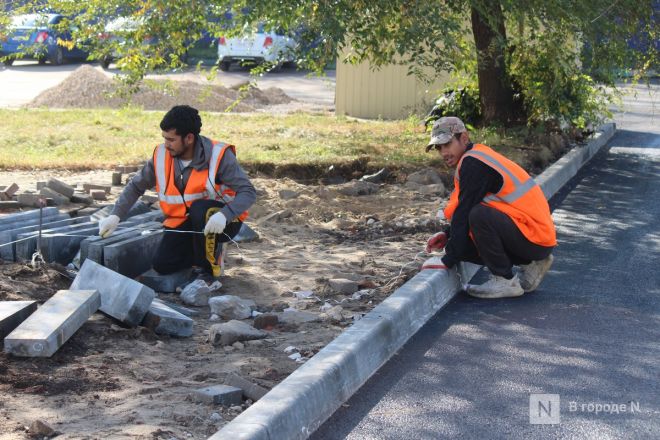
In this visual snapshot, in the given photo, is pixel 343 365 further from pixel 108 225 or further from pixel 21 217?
pixel 21 217

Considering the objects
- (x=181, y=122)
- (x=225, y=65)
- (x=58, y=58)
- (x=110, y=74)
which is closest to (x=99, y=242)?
(x=181, y=122)

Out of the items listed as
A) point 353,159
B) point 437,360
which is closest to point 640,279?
point 437,360

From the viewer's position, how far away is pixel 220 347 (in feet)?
18.4

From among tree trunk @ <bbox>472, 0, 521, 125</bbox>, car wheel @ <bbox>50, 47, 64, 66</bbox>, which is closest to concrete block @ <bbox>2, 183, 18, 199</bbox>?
tree trunk @ <bbox>472, 0, 521, 125</bbox>

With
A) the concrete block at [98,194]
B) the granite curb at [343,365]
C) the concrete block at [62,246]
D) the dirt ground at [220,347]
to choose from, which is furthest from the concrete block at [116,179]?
the granite curb at [343,365]

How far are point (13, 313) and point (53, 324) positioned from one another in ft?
0.92

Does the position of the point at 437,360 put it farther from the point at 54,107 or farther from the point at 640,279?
the point at 54,107

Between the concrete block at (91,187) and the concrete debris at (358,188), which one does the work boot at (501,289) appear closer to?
the concrete debris at (358,188)

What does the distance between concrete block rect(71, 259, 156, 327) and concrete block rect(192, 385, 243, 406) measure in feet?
3.70

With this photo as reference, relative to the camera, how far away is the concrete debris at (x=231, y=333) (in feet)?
18.4

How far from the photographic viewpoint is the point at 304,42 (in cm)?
1024

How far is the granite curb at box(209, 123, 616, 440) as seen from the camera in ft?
13.8

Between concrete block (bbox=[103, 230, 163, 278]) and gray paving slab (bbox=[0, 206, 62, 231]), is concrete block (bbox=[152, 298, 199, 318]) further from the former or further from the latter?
gray paving slab (bbox=[0, 206, 62, 231])

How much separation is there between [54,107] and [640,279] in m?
15.1
